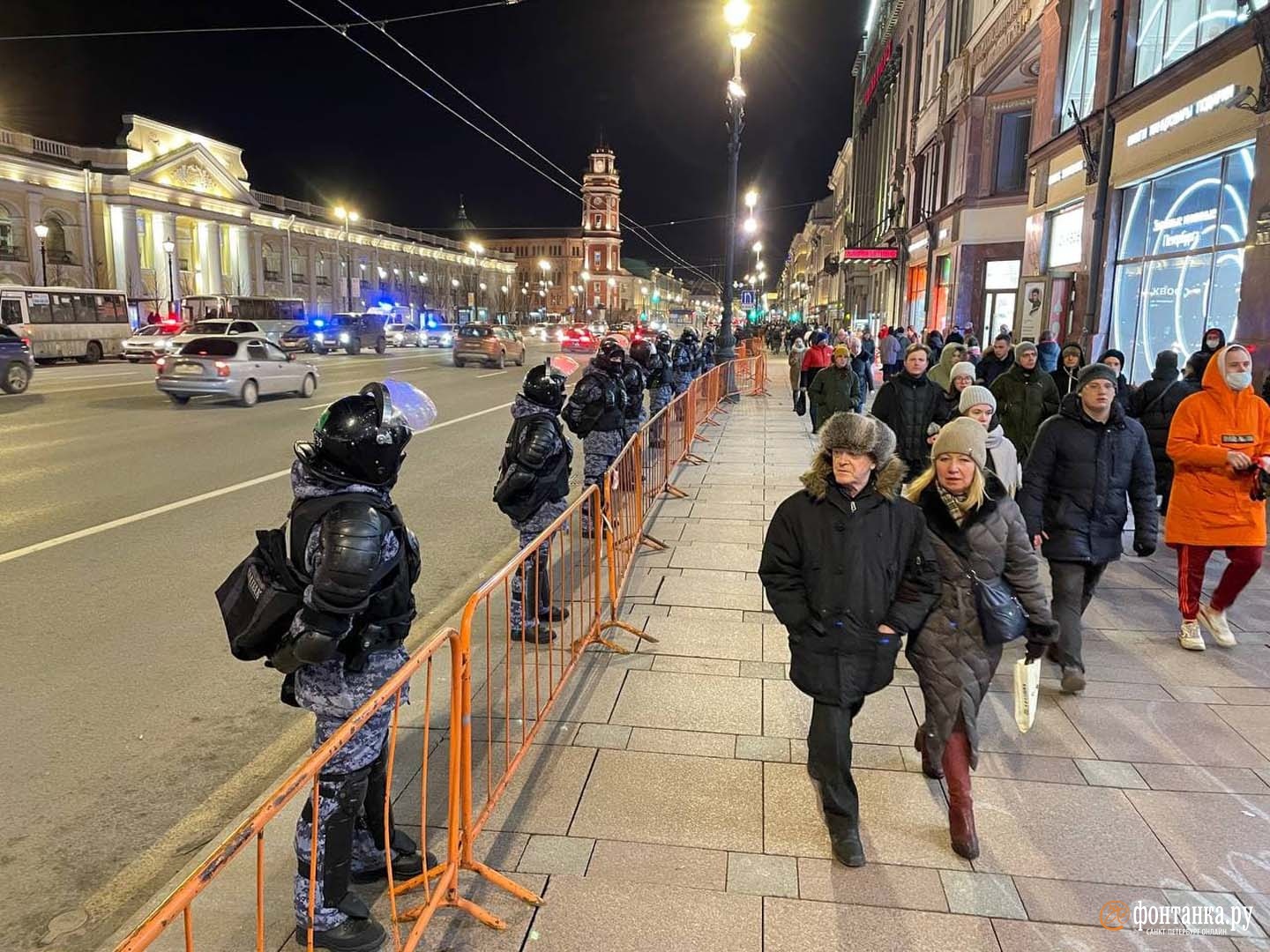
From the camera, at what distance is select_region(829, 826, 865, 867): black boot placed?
10.9 feet

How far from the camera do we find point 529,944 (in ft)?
9.41

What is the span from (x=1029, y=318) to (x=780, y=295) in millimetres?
165026

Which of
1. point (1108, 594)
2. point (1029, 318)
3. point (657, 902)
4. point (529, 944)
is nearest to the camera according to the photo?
point (529, 944)

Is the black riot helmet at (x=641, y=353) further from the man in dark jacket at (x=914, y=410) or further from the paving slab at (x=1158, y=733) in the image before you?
the paving slab at (x=1158, y=733)

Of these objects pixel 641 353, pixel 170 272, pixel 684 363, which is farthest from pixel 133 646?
pixel 170 272

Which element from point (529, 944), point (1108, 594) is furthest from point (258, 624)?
point (1108, 594)

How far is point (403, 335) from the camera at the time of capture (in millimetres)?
47406

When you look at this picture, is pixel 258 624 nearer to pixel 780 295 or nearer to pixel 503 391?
pixel 503 391

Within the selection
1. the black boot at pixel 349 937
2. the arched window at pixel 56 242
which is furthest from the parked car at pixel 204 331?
the black boot at pixel 349 937

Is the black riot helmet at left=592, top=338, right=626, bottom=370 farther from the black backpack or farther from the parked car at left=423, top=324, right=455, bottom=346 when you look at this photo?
the parked car at left=423, top=324, right=455, bottom=346

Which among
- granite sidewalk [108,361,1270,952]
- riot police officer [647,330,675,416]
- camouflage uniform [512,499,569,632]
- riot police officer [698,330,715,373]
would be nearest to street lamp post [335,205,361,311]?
riot police officer [698,330,715,373]

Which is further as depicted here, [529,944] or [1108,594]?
[1108,594]

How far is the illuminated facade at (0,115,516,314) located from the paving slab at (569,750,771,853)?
54547mm

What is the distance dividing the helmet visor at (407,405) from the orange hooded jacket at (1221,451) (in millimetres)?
4574
